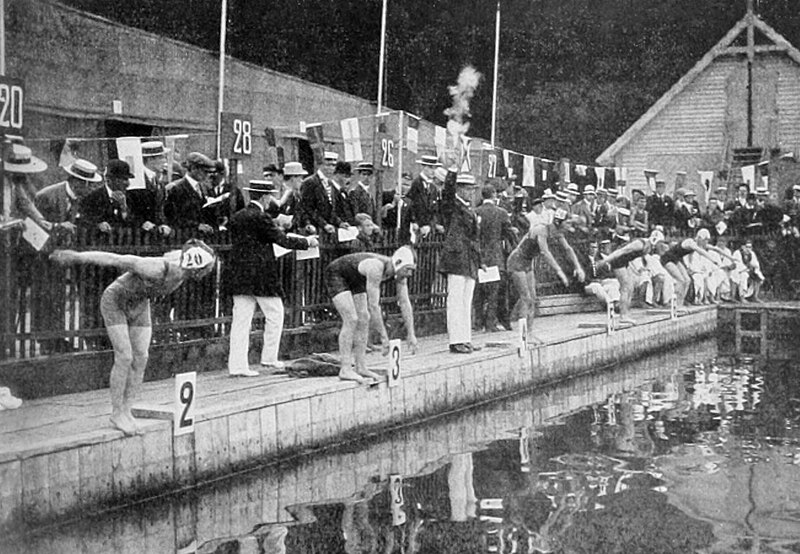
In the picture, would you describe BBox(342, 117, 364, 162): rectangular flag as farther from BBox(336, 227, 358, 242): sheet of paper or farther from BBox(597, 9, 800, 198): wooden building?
BBox(597, 9, 800, 198): wooden building

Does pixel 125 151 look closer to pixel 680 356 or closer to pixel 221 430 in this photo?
pixel 221 430

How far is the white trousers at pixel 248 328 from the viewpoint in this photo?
9477mm

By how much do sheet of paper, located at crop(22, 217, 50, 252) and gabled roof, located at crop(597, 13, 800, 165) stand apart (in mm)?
19376

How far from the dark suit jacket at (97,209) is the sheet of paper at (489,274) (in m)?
5.16

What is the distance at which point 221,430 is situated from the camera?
7.61 meters

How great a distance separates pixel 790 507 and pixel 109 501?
4.32 m

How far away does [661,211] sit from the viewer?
21125 mm

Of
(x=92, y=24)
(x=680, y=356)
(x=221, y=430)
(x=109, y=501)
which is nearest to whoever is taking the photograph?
(x=109, y=501)

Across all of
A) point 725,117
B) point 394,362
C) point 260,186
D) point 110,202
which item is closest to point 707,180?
point 725,117

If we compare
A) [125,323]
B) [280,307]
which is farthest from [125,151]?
[125,323]

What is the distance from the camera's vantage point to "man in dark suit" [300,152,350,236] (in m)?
10.9

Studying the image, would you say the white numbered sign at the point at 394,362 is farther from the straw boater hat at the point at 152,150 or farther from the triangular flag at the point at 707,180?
the triangular flag at the point at 707,180

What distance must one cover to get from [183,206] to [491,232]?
Result: 14.6 feet

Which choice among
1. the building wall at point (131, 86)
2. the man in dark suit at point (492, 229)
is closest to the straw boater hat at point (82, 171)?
the building wall at point (131, 86)
